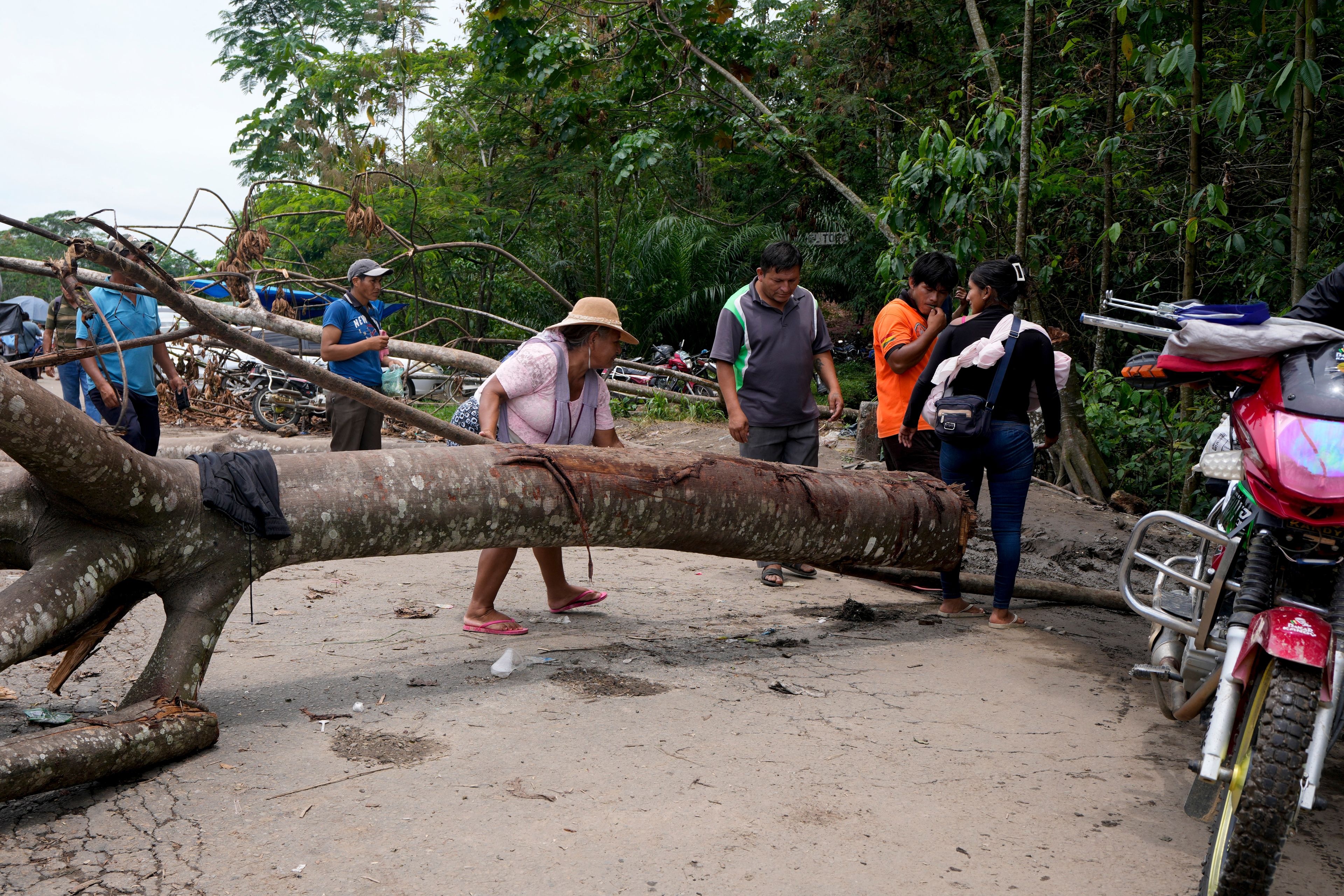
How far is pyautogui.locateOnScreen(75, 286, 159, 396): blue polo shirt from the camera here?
6.02 meters

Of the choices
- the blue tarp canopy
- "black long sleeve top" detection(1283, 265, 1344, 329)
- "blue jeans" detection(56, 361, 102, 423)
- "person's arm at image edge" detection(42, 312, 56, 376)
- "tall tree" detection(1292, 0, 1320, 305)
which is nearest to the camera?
"black long sleeve top" detection(1283, 265, 1344, 329)

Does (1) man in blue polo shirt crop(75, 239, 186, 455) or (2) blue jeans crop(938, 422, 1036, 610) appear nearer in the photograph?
(2) blue jeans crop(938, 422, 1036, 610)

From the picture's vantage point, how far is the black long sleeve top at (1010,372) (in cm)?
449

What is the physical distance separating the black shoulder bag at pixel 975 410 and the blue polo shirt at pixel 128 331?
452cm

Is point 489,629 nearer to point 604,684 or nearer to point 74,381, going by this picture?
point 604,684

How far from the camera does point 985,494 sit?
25.2ft

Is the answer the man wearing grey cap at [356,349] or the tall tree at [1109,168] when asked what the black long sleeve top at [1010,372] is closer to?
the man wearing grey cap at [356,349]

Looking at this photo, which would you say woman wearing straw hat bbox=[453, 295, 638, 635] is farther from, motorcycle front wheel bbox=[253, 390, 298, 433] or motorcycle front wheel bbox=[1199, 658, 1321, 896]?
motorcycle front wheel bbox=[253, 390, 298, 433]

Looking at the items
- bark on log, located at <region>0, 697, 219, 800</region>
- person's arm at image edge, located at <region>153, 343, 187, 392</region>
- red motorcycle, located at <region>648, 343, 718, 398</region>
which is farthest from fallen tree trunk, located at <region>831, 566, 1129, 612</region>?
red motorcycle, located at <region>648, 343, 718, 398</region>

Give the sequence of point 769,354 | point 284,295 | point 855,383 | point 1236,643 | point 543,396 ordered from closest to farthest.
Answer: point 1236,643 → point 543,396 → point 769,354 → point 284,295 → point 855,383

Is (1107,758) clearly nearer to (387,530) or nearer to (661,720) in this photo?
(661,720)

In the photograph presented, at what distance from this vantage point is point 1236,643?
7.91 ft

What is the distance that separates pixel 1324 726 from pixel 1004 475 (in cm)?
249

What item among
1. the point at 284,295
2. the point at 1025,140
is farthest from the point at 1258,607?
the point at 284,295
